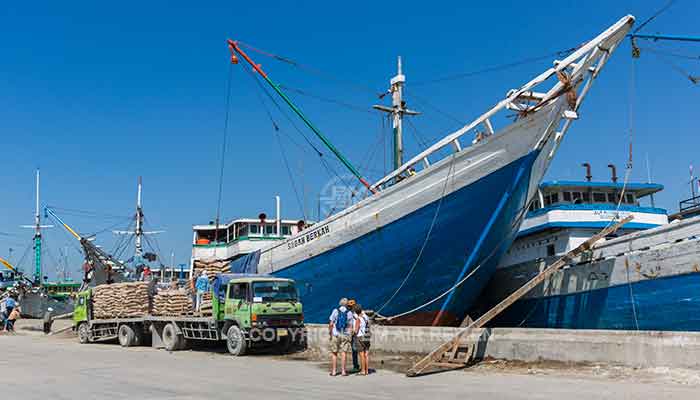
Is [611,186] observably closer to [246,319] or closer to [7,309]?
[246,319]

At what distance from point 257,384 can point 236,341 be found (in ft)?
16.9

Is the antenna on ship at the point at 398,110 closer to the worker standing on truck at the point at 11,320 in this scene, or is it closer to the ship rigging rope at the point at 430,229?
the ship rigging rope at the point at 430,229

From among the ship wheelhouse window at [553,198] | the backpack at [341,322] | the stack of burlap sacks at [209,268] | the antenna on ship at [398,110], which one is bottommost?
the backpack at [341,322]

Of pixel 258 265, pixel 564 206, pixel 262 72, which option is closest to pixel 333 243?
pixel 258 265

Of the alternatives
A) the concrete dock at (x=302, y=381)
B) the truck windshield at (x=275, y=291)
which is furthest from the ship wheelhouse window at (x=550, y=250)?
the truck windshield at (x=275, y=291)

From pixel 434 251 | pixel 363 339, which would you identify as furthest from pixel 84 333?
pixel 363 339

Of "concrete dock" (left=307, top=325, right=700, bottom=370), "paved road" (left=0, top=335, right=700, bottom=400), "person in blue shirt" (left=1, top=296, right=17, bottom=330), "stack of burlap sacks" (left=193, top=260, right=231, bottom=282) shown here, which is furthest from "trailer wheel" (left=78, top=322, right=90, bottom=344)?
"concrete dock" (left=307, top=325, right=700, bottom=370)

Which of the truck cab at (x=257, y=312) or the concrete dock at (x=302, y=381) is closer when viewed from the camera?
the concrete dock at (x=302, y=381)

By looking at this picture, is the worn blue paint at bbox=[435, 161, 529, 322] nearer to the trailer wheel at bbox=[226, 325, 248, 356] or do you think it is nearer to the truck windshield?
the truck windshield

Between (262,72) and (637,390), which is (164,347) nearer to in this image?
(262,72)

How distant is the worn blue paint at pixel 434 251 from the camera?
16641mm

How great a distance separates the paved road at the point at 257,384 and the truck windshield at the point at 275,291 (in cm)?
157

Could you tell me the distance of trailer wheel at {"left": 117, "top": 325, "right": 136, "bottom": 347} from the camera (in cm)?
2005

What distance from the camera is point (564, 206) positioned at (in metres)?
19.9
